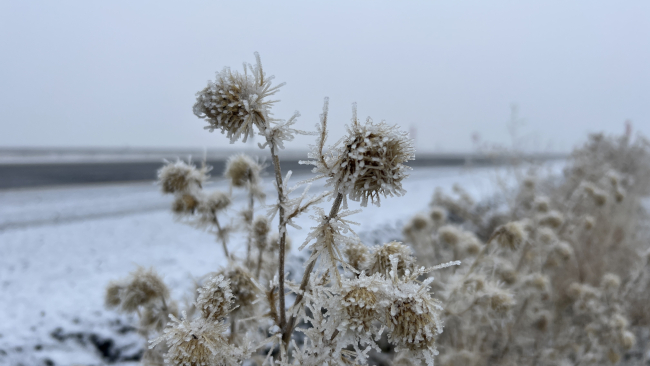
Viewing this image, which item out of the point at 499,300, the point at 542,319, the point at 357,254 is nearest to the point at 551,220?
the point at 542,319

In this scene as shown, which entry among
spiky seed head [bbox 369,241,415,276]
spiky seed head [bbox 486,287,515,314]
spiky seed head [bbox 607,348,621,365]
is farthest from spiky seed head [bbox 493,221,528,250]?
spiky seed head [bbox 607,348,621,365]

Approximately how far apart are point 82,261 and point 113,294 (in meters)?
1.68

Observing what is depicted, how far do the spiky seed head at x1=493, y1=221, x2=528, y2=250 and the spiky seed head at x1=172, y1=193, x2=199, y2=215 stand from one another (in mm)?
1080

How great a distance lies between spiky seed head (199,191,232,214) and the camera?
50.7 inches

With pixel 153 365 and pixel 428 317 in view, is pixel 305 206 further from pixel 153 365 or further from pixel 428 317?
pixel 153 365

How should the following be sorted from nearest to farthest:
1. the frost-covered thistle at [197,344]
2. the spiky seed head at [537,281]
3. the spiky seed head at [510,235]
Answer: the frost-covered thistle at [197,344], the spiky seed head at [510,235], the spiky seed head at [537,281]

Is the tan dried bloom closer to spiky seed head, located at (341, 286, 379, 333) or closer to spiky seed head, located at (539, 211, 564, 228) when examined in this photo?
spiky seed head, located at (341, 286, 379, 333)

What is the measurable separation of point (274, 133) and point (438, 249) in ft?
6.36

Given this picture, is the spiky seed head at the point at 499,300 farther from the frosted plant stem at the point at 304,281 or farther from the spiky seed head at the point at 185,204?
the spiky seed head at the point at 185,204

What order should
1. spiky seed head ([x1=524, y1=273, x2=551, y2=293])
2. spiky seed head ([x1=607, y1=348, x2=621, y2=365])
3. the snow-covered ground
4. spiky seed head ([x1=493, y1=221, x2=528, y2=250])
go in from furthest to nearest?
spiky seed head ([x1=607, y1=348, x2=621, y2=365]) < spiky seed head ([x1=524, y1=273, x2=551, y2=293]) < the snow-covered ground < spiky seed head ([x1=493, y1=221, x2=528, y2=250])

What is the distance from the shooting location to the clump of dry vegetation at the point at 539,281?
4.76ft

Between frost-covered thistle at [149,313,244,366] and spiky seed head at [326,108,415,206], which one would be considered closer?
spiky seed head at [326,108,415,206]

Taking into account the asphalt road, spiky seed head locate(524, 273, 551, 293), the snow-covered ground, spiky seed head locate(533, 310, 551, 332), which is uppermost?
the asphalt road

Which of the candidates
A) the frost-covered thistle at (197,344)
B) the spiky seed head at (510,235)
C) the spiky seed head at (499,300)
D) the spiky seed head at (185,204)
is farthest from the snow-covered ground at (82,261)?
the spiky seed head at (510,235)
